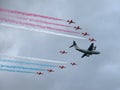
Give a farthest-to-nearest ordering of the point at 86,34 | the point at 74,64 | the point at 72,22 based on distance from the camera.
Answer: the point at 74,64, the point at 86,34, the point at 72,22

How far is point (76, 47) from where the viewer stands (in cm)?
16288

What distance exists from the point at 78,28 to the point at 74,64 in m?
23.2

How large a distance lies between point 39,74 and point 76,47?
89.5ft

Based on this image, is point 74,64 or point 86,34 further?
point 74,64

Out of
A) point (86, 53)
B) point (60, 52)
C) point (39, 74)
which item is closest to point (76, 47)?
point (86, 53)

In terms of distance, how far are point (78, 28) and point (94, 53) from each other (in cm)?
2854

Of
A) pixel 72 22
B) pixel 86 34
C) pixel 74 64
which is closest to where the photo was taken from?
pixel 72 22

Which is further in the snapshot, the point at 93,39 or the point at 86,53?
the point at 86,53

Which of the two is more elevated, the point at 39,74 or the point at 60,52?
the point at 60,52

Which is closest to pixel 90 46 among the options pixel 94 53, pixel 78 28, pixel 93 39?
A: pixel 94 53

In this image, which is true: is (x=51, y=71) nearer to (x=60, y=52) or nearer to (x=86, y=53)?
(x=60, y=52)

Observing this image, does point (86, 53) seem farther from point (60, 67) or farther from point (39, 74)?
point (39, 74)

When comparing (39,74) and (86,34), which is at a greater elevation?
(86,34)

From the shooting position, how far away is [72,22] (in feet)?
424
